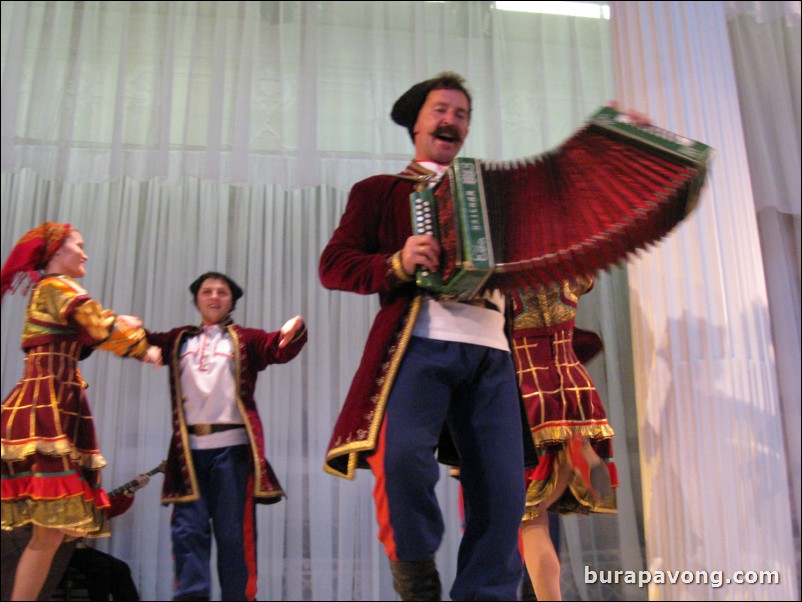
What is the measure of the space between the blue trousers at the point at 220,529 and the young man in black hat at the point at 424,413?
1275mm

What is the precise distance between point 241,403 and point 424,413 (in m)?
1.42

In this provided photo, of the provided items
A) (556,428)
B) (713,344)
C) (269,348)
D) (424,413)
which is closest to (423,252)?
(424,413)

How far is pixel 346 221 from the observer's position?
1701mm

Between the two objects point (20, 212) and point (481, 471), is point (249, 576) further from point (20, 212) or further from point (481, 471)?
point (20, 212)

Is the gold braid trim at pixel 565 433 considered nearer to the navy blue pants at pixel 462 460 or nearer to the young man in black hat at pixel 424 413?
the young man in black hat at pixel 424 413

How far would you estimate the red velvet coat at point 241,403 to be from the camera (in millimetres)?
2705

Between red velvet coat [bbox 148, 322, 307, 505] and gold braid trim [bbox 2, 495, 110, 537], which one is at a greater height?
red velvet coat [bbox 148, 322, 307, 505]

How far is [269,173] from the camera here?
12.5 feet

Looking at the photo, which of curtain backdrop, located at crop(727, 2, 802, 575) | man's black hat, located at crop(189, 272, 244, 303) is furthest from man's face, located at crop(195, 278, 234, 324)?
curtain backdrop, located at crop(727, 2, 802, 575)

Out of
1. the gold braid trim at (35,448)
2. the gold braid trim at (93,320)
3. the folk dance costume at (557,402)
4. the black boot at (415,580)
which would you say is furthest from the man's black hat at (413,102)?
the gold braid trim at (35,448)

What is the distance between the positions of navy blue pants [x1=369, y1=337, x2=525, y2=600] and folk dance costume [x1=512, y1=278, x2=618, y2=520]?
2.76 feet

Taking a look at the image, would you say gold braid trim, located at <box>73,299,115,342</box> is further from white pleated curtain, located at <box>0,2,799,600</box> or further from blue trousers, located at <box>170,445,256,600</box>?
white pleated curtain, located at <box>0,2,799,600</box>

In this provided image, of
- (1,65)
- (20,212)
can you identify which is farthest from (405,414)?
(1,65)

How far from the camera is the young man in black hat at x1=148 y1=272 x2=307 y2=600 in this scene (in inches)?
106
